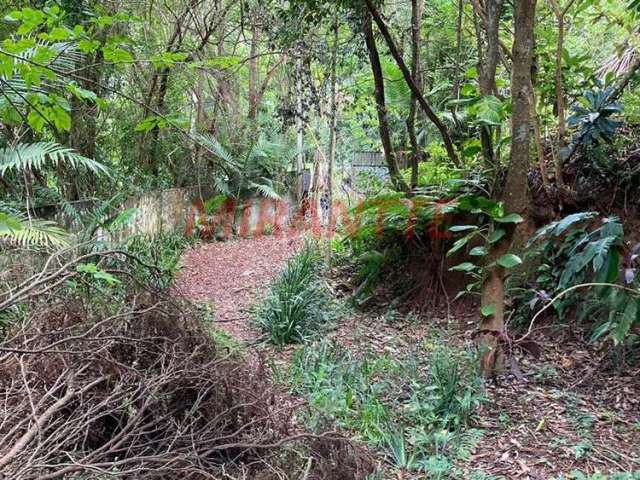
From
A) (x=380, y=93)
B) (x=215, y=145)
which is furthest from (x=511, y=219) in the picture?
(x=215, y=145)

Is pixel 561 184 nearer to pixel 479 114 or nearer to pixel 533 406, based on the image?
pixel 479 114

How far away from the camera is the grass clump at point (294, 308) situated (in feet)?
14.1

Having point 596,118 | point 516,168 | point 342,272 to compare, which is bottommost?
point 342,272

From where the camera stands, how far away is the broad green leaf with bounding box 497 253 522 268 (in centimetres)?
288

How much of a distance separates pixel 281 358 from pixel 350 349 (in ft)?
1.83

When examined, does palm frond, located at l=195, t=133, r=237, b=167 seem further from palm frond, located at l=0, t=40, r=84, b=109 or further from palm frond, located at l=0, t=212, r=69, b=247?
palm frond, located at l=0, t=212, r=69, b=247

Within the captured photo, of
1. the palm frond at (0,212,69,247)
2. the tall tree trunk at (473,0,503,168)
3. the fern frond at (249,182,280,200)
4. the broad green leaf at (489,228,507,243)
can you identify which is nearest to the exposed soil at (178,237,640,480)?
the broad green leaf at (489,228,507,243)

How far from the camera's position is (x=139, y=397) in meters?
2.10

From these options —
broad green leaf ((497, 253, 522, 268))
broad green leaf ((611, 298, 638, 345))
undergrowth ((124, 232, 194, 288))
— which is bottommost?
undergrowth ((124, 232, 194, 288))

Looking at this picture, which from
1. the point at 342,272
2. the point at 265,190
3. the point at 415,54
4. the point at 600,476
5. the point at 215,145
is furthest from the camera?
the point at 265,190

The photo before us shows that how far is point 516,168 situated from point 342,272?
10.2 feet

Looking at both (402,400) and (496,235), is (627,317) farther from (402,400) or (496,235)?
(402,400)

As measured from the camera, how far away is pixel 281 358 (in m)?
4.01

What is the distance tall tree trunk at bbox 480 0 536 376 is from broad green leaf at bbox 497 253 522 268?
0.53 feet
